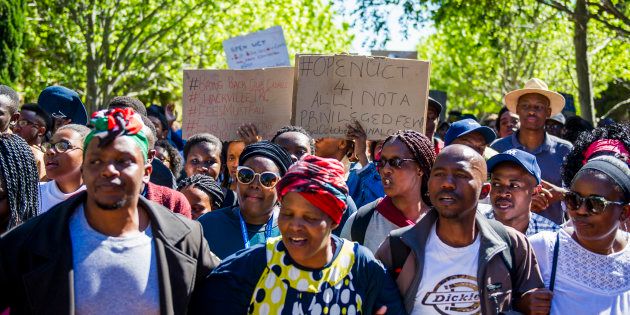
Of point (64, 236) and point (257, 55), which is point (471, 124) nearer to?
point (257, 55)

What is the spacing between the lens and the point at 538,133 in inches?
319

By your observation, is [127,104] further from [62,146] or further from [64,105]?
[62,146]

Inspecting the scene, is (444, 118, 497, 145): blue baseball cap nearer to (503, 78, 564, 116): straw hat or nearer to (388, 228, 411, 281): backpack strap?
(503, 78, 564, 116): straw hat

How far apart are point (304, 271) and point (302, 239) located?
132mm

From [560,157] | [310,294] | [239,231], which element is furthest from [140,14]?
[310,294]

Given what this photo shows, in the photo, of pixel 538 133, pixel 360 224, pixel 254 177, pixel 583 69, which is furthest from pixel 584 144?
pixel 583 69

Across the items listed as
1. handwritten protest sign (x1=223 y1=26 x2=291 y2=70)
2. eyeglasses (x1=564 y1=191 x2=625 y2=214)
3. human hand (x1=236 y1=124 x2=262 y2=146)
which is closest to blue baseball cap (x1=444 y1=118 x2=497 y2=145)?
human hand (x1=236 y1=124 x2=262 y2=146)

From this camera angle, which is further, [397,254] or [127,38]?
[127,38]

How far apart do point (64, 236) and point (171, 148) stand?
4978 millimetres

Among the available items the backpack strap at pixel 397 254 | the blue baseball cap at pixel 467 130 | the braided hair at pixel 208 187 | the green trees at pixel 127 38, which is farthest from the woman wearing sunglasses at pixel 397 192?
the green trees at pixel 127 38

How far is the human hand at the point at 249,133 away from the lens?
24.0ft

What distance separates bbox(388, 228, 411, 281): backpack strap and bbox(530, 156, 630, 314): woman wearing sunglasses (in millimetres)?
736

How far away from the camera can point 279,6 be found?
23.4 m

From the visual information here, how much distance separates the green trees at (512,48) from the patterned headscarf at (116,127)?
8050 mm
